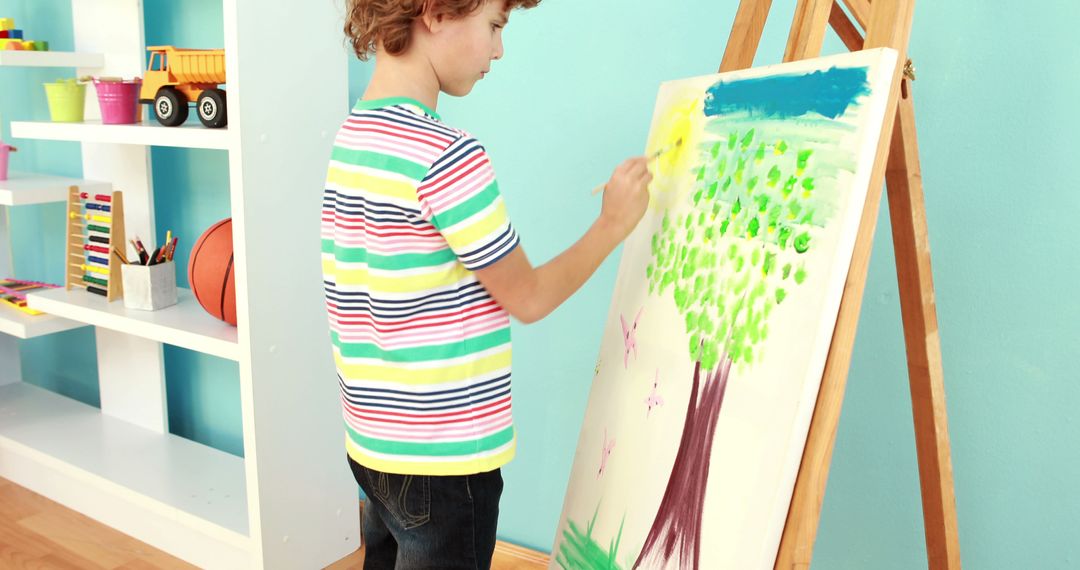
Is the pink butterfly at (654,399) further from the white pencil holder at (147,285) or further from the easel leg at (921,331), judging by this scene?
the white pencil holder at (147,285)

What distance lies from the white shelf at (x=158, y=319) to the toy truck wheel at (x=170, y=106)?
390 mm

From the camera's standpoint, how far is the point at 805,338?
84 centimetres

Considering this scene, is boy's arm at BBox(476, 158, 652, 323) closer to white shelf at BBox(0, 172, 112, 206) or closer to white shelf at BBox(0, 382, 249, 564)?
white shelf at BBox(0, 382, 249, 564)

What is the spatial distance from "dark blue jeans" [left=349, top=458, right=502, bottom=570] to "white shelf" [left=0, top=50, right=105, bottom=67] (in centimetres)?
145

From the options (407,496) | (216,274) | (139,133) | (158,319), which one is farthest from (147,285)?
(407,496)

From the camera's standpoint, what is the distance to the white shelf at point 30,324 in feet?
6.71

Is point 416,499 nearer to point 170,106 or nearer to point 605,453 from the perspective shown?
point 605,453

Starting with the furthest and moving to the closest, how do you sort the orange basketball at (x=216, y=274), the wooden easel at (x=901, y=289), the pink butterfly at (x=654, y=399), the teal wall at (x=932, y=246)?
the orange basketball at (x=216, y=274) < the teal wall at (x=932, y=246) < the pink butterfly at (x=654, y=399) < the wooden easel at (x=901, y=289)

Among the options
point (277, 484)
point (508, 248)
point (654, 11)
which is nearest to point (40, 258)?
point (277, 484)

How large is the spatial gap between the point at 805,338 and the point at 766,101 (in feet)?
0.91

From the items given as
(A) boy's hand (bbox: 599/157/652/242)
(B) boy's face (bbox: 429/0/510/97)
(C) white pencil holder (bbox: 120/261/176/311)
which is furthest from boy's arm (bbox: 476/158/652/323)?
(C) white pencil holder (bbox: 120/261/176/311)

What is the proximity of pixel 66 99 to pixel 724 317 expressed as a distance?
1.63 meters

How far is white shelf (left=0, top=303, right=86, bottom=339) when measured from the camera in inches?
80.5

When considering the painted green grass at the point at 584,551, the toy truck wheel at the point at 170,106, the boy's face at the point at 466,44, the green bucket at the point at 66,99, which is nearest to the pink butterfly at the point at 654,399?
the painted green grass at the point at 584,551
